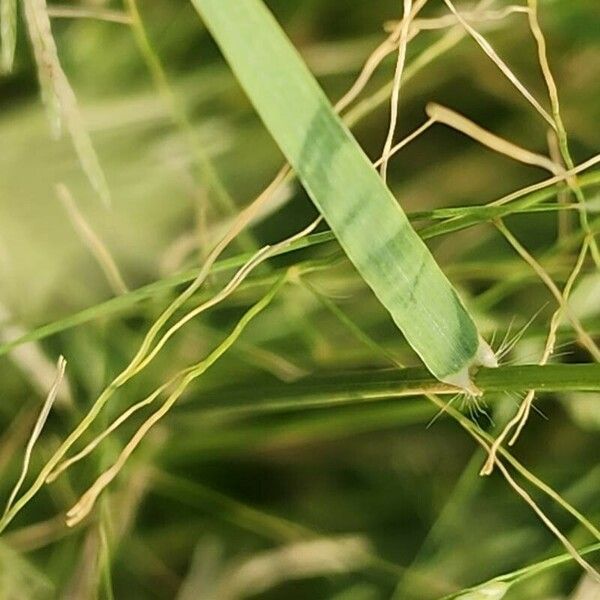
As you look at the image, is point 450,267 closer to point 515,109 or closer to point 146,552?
point 515,109

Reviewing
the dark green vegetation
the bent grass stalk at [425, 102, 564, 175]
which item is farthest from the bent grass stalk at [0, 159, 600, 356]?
the dark green vegetation

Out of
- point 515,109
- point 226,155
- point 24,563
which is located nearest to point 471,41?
point 515,109

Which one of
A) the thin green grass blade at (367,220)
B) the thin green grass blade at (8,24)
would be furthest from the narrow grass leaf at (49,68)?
the thin green grass blade at (367,220)

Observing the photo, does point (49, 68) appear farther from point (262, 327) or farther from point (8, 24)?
point (262, 327)

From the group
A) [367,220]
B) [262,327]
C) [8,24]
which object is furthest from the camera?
[262,327]

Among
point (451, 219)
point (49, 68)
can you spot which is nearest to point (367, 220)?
point (451, 219)

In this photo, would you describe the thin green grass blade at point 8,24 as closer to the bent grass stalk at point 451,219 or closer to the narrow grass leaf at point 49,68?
the narrow grass leaf at point 49,68

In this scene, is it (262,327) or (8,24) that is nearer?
(8,24)
